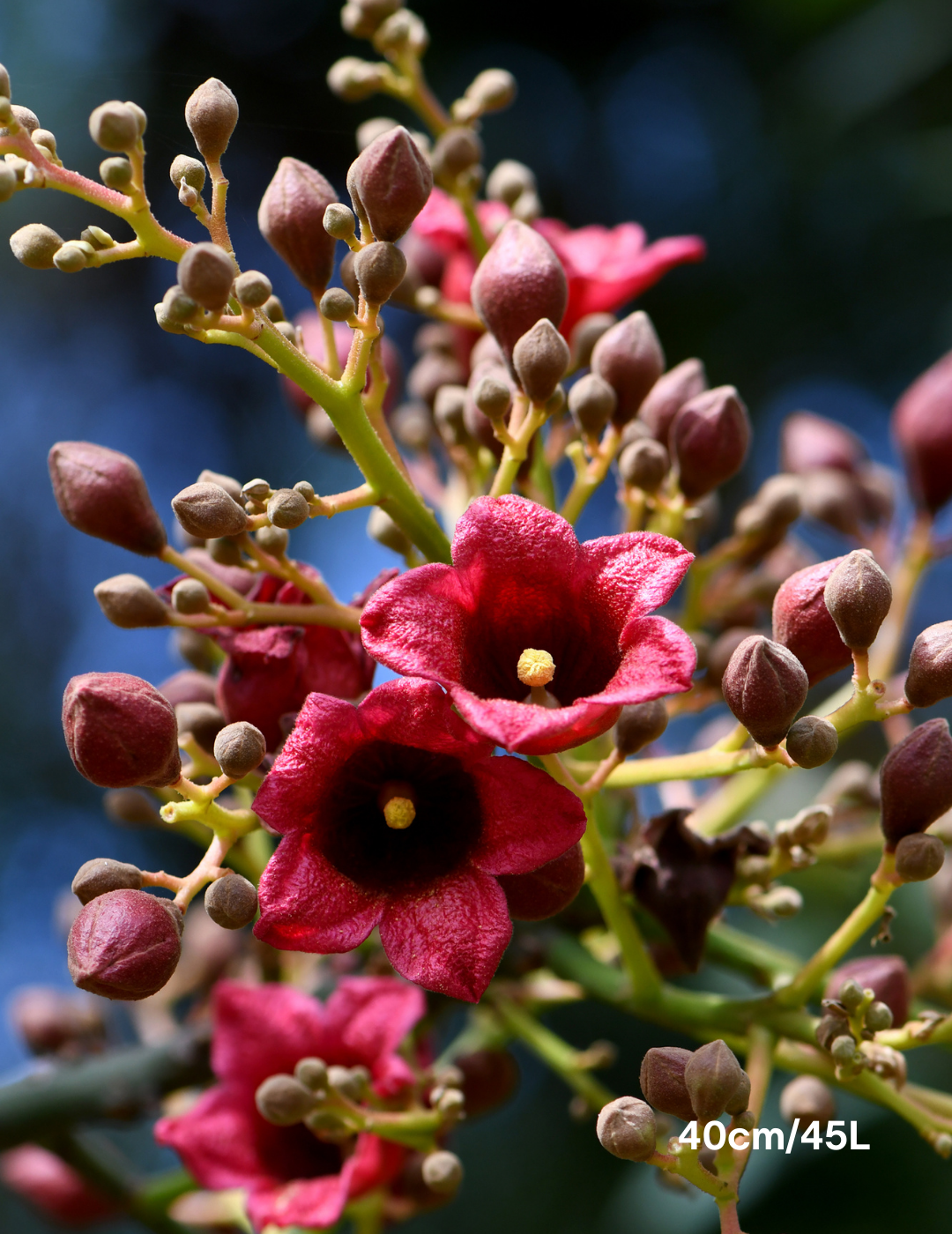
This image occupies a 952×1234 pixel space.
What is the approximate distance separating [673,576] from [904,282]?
3156 millimetres

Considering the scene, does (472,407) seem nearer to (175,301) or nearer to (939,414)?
(175,301)

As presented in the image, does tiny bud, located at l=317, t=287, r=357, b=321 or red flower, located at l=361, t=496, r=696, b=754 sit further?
tiny bud, located at l=317, t=287, r=357, b=321

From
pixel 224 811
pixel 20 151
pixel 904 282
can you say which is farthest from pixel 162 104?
pixel 224 811

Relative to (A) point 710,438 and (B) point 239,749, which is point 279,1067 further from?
(A) point 710,438

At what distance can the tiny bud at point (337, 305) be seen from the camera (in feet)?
4.12

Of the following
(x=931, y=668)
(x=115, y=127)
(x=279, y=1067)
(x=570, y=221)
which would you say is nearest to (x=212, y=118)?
(x=115, y=127)

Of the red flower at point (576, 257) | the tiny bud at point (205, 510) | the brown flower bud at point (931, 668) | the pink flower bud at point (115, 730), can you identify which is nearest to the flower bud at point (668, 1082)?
the brown flower bud at point (931, 668)

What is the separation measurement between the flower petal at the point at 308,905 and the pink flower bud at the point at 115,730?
156 mm

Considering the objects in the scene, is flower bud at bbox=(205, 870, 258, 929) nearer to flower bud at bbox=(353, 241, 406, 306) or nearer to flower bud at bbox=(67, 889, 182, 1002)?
flower bud at bbox=(67, 889, 182, 1002)

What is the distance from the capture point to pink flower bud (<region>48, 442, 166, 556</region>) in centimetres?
135

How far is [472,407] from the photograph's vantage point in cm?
165

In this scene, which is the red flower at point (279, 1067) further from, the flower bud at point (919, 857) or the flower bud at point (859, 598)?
the flower bud at point (859, 598)

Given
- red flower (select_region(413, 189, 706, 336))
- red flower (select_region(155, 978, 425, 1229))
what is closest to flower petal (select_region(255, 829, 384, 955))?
red flower (select_region(155, 978, 425, 1229))

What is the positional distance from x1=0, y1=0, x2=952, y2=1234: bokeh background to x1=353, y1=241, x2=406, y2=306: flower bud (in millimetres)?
1683
